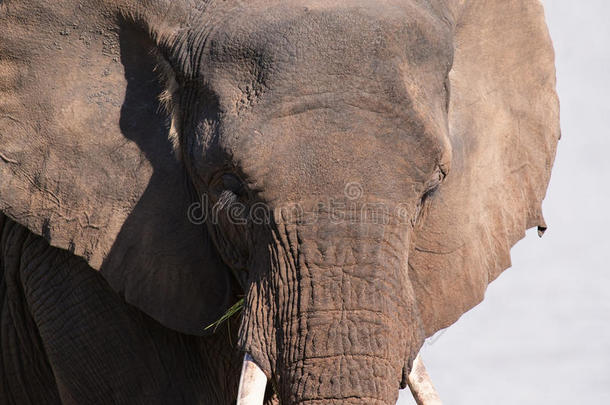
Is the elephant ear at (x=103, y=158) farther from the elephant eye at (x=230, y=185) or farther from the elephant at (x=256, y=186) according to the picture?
the elephant eye at (x=230, y=185)

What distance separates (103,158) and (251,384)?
111cm

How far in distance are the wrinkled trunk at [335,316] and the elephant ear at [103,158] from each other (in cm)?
60

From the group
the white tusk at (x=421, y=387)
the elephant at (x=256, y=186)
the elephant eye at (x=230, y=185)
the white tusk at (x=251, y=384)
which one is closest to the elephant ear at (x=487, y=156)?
the elephant at (x=256, y=186)

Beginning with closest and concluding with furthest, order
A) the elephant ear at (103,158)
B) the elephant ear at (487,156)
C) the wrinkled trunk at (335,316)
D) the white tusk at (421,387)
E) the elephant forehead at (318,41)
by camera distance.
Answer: the wrinkled trunk at (335,316), the elephant forehead at (318,41), the white tusk at (421,387), the elephant ear at (103,158), the elephant ear at (487,156)

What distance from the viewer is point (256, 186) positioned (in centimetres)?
472

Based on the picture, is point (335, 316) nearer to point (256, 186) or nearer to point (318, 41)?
point (256, 186)

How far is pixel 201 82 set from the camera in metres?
5.03

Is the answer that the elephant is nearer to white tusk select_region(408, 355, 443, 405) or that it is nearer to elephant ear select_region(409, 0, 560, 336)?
elephant ear select_region(409, 0, 560, 336)

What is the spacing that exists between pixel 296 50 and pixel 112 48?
831mm

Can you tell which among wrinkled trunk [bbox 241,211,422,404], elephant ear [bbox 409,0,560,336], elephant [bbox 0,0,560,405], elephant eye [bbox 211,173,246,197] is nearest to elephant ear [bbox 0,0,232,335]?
elephant [bbox 0,0,560,405]

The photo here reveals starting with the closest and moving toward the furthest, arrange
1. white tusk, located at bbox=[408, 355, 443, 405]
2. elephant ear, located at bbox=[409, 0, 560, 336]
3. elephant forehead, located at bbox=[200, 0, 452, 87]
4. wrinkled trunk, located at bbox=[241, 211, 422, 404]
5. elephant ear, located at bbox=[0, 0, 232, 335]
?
wrinkled trunk, located at bbox=[241, 211, 422, 404], elephant forehead, located at bbox=[200, 0, 452, 87], white tusk, located at bbox=[408, 355, 443, 405], elephant ear, located at bbox=[0, 0, 232, 335], elephant ear, located at bbox=[409, 0, 560, 336]

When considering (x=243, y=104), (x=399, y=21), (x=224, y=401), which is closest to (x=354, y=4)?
(x=399, y=21)

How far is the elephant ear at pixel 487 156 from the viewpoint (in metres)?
5.50

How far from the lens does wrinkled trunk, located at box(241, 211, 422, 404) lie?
4543mm
